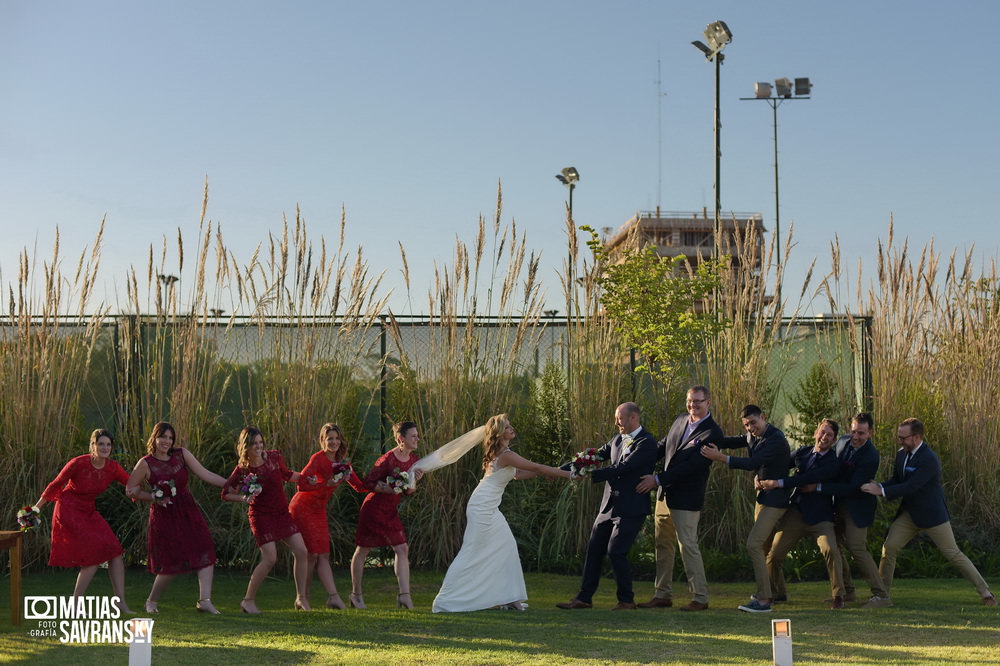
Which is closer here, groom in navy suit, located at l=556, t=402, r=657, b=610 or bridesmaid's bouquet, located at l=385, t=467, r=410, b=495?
groom in navy suit, located at l=556, t=402, r=657, b=610

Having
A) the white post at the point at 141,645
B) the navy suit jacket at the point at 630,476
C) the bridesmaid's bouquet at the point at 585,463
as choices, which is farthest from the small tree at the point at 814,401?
the white post at the point at 141,645

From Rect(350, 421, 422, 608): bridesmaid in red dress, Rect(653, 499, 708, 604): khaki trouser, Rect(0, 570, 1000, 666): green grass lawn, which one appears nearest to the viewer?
Rect(0, 570, 1000, 666): green grass lawn

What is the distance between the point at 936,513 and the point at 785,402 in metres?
3.17

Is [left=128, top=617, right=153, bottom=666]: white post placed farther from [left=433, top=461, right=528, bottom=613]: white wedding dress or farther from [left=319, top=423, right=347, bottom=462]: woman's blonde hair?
[left=319, top=423, right=347, bottom=462]: woman's blonde hair

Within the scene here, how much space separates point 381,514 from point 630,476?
5.88 feet

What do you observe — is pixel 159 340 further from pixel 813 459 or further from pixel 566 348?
pixel 813 459

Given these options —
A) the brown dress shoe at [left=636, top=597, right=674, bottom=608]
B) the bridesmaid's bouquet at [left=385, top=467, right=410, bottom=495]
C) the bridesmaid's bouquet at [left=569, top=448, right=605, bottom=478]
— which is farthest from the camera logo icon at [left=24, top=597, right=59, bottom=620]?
the brown dress shoe at [left=636, top=597, right=674, bottom=608]

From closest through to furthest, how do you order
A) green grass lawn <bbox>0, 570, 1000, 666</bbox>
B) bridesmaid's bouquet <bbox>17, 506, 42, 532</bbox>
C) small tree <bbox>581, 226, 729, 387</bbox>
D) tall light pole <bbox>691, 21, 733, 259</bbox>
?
1. green grass lawn <bbox>0, 570, 1000, 666</bbox>
2. bridesmaid's bouquet <bbox>17, 506, 42, 532</bbox>
3. small tree <bbox>581, 226, 729, 387</bbox>
4. tall light pole <bbox>691, 21, 733, 259</bbox>

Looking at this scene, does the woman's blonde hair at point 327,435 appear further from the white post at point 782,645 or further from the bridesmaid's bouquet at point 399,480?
the white post at point 782,645

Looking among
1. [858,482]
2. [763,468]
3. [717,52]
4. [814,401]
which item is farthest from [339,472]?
[717,52]

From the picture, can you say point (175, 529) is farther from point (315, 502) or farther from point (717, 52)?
point (717, 52)

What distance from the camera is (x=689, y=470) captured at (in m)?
7.39

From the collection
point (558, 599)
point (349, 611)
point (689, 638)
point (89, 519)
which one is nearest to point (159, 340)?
point (89, 519)

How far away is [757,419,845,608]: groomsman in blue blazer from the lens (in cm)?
736
